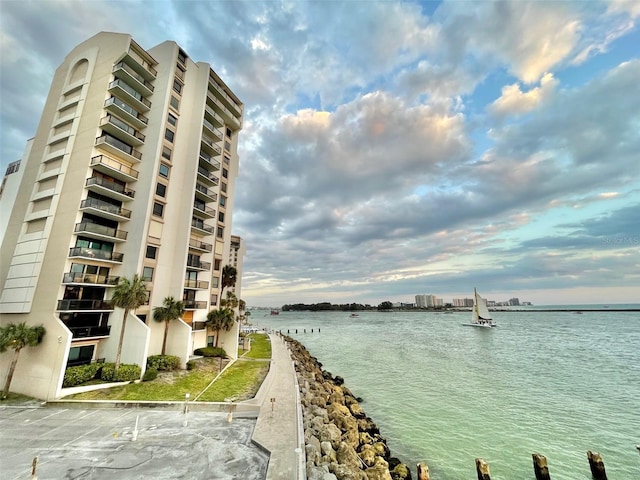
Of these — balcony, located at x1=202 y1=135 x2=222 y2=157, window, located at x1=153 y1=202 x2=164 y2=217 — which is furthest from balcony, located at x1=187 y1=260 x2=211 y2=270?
balcony, located at x1=202 y1=135 x2=222 y2=157

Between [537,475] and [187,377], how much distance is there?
86.1 feet

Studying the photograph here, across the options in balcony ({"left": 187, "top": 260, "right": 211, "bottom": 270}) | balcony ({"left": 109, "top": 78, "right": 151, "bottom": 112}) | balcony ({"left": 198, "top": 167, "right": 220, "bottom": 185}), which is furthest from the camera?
balcony ({"left": 198, "top": 167, "right": 220, "bottom": 185})

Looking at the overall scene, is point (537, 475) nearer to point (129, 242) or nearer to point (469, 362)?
point (469, 362)

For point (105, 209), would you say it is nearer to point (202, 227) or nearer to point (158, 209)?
point (158, 209)

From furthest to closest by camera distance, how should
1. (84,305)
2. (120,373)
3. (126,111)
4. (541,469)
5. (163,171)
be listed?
1. (163,171)
2. (126,111)
3. (84,305)
4. (120,373)
5. (541,469)

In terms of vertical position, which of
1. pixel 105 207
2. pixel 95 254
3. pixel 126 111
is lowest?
pixel 95 254

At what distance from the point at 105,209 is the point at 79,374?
14851 millimetres

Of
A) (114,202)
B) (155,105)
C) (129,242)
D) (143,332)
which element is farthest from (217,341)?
(155,105)

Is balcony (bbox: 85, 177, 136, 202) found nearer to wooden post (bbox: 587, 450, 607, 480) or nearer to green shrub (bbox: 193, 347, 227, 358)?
green shrub (bbox: 193, 347, 227, 358)

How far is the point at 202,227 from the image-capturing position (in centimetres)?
3734

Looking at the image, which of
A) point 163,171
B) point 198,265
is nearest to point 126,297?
point 198,265

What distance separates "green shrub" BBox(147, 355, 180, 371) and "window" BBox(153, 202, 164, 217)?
1491cm

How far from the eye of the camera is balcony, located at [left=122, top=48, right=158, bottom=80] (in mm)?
31875

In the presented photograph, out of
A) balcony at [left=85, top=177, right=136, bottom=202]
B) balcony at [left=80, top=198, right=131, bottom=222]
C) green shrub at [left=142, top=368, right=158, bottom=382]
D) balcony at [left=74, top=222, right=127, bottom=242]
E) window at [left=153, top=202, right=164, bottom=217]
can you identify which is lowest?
green shrub at [left=142, top=368, right=158, bottom=382]
